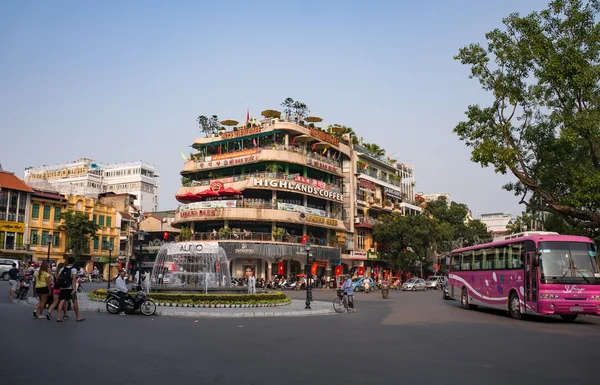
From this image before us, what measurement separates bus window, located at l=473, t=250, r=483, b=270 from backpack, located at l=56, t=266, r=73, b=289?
57.7 feet

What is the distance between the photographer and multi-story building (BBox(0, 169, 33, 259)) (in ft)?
178

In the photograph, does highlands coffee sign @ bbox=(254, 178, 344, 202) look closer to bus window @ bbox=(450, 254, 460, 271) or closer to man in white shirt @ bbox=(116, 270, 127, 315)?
bus window @ bbox=(450, 254, 460, 271)

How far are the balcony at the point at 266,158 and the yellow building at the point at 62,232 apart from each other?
1375cm

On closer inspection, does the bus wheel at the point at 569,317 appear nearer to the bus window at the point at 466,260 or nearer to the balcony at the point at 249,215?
the bus window at the point at 466,260

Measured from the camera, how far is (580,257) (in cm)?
1856

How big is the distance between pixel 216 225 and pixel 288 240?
8.47 m

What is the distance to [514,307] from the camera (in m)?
20.3

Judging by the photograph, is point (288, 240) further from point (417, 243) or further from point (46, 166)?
point (46, 166)

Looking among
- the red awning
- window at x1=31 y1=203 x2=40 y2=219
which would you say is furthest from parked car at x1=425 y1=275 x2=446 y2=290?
window at x1=31 y1=203 x2=40 y2=219

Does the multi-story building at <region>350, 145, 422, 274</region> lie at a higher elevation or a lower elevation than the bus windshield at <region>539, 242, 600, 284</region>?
higher

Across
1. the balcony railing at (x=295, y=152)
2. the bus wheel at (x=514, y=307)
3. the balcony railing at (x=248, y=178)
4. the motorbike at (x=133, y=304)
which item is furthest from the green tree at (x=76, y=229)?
the bus wheel at (x=514, y=307)

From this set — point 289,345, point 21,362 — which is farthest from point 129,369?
point 289,345

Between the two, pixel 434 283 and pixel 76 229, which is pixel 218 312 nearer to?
pixel 434 283

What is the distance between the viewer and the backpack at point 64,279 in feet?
48.6
